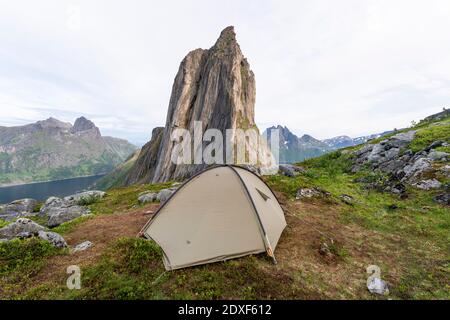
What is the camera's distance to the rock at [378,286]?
7.03 metres

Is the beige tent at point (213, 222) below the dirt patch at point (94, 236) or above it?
above

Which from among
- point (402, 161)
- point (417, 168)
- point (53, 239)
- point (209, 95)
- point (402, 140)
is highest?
point (209, 95)

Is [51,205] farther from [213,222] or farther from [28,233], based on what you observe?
[213,222]

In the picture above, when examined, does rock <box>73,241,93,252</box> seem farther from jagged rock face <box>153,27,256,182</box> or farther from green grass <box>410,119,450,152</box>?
jagged rock face <box>153,27,256,182</box>

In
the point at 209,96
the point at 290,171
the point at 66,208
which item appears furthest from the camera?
the point at 209,96

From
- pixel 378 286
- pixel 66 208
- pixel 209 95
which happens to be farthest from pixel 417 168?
pixel 209 95

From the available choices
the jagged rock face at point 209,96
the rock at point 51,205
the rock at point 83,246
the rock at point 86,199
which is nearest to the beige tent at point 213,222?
the rock at point 83,246

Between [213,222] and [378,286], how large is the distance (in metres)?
5.73

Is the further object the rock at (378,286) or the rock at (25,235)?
the rock at (25,235)

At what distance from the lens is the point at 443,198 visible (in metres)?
13.7

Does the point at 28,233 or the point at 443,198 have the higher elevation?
the point at 443,198

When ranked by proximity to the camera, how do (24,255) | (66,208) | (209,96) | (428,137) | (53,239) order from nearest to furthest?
1. (24,255)
2. (53,239)
3. (66,208)
4. (428,137)
5. (209,96)

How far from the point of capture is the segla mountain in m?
85.5

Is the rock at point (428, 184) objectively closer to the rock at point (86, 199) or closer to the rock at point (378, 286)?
the rock at point (378, 286)
